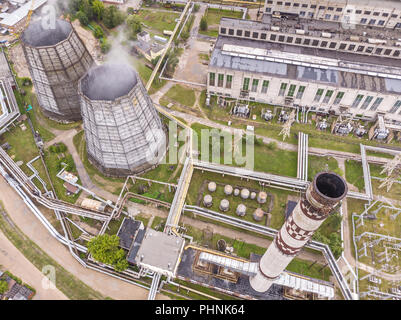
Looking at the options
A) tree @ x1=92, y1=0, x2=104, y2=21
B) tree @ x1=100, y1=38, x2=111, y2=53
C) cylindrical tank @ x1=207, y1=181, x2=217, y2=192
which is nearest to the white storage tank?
cylindrical tank @ x1=207, y1=181, x2=217, y2=192

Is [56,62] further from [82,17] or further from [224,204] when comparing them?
[82,17]

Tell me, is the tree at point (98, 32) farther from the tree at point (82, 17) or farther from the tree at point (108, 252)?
the tree at point (108, 252)

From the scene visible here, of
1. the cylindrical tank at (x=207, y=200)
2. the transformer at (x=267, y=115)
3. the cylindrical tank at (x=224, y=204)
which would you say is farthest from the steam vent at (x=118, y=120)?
the transformer at (x=267, y=115)

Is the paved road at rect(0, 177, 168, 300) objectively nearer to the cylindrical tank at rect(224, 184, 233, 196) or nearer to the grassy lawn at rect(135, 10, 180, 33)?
the cylindrical tank at rect(224, 184, 233, 196)

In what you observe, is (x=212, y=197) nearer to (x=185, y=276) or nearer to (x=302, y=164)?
(x=185, y=276)

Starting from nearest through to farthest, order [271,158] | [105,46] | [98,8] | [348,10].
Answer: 1. [271,158]
2. [105,46]
3. [348,10]
4. [98,8]

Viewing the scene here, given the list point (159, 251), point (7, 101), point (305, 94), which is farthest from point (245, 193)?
point (7, 101)
